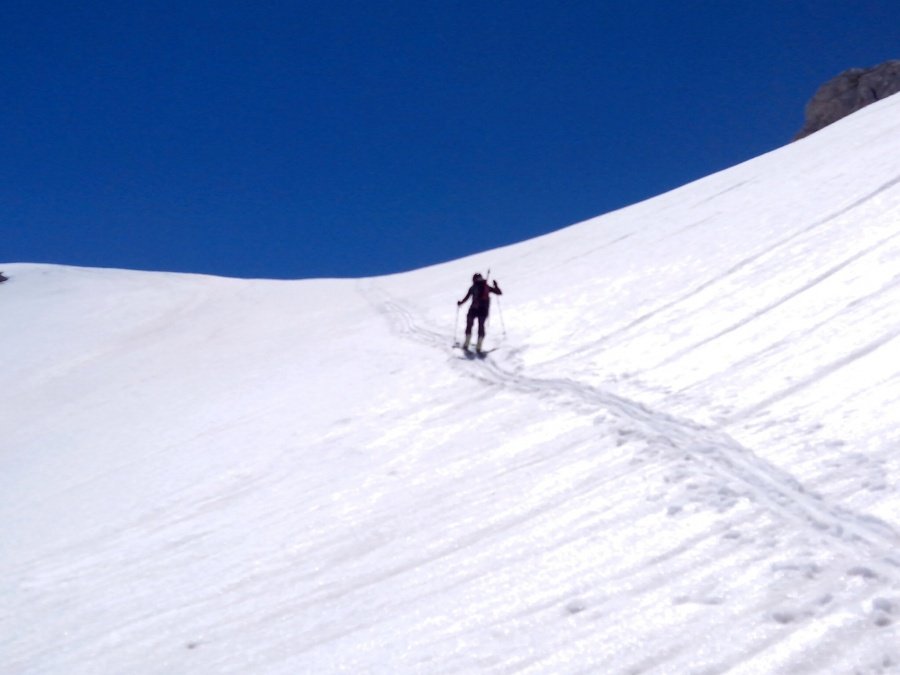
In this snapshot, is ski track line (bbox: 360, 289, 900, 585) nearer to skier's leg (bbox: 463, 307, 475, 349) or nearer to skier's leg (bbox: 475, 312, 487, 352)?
skier's leg (bbox: 475, 312, 487, 352)

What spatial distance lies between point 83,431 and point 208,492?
583cm

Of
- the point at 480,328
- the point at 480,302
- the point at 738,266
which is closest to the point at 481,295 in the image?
the point at 480,302

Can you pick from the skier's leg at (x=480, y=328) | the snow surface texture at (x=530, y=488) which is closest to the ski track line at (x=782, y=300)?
the snow surface texture at (x=530, y=488)

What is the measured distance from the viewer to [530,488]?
6613 millimetres

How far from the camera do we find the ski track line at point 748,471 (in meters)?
4.45

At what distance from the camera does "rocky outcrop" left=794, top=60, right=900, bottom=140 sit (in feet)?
166

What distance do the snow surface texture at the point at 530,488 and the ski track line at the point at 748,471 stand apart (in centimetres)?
2

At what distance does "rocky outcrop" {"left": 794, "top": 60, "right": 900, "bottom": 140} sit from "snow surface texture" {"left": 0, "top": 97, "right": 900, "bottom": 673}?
3902 cm

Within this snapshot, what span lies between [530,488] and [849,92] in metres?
53.1

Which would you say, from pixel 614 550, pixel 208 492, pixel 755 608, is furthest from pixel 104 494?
pixel 755 608

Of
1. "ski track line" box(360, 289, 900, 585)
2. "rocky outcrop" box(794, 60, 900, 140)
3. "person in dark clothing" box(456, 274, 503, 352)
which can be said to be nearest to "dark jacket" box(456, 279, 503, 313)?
"person in dark clothing" box(456, 274, 503, 352)

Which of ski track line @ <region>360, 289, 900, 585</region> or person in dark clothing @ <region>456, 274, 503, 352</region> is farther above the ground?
person in dark clothing @ <region>456, 274, 503, 352</region>

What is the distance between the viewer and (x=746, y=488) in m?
5.53

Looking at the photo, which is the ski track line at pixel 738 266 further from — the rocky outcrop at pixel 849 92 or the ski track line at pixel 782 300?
the rocky outcrop at pixel 849 92
